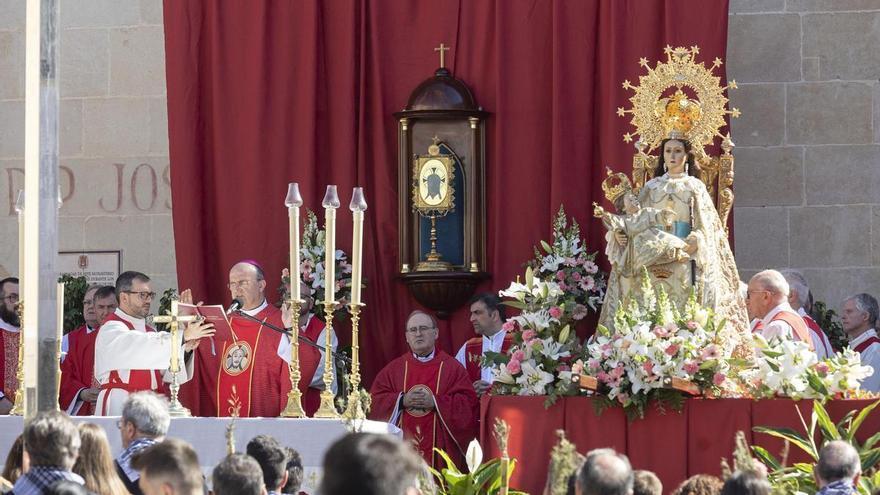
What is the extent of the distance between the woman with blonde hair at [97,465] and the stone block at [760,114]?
23.4 feet

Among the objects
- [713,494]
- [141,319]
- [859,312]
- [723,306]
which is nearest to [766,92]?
[859,312]

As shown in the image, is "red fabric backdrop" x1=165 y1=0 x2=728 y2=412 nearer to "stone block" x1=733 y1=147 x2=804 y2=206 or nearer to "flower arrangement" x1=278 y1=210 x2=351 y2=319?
"flower arrangement" x1=278 y1=210 x2=351 y2=319

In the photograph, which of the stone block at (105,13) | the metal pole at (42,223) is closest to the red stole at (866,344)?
the stone block at (105,13)

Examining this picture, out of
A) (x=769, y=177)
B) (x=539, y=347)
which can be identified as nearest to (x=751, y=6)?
(x=769, y=177)

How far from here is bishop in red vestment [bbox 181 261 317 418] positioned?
34.5ft

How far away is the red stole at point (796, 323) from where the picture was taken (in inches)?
382

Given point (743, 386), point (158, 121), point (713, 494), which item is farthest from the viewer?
point (158, 121)

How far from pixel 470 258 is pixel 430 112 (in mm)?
1040

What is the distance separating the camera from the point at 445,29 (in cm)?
1247

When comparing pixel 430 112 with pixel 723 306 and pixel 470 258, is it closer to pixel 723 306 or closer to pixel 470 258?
pixel 470 258

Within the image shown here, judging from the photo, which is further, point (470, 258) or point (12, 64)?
point (12, 64)

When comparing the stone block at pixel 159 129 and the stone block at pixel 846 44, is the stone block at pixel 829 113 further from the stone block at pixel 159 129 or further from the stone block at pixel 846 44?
the stone block at pixel 159 129

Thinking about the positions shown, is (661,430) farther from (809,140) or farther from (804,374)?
(809,140)

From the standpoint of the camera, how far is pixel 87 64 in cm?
1311
